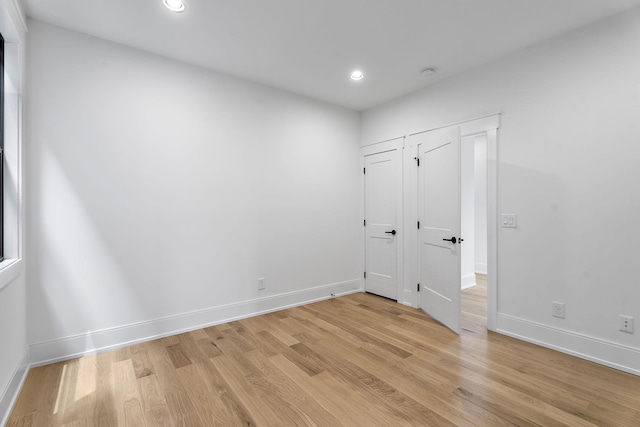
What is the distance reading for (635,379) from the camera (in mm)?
2104

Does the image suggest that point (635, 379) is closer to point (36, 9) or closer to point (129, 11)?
point (129, 11)

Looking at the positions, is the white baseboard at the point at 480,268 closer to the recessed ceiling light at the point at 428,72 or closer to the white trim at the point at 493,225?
the white trim at the point at 493,225

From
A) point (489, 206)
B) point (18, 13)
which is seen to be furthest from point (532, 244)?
point (18, 13)

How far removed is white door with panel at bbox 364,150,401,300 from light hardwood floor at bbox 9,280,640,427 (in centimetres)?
123

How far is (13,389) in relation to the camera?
1.88 m

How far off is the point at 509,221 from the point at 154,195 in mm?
3487

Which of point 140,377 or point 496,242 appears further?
point 496,242

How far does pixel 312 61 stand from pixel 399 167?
1.76m

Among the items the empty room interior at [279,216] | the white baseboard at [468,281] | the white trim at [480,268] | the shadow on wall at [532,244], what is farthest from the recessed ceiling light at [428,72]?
the white trim at [480,268]

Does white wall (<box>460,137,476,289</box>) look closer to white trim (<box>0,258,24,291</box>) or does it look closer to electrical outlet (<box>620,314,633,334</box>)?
electrical outlet (<box>620,314,633,334</box>)

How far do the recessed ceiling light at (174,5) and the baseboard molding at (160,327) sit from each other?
268 centimetres

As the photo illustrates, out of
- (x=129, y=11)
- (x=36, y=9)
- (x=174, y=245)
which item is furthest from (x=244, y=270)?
(x=36, y=9)

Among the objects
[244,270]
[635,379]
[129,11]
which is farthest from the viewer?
[244,270]

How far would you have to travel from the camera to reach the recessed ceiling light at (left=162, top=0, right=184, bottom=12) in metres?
2.15
